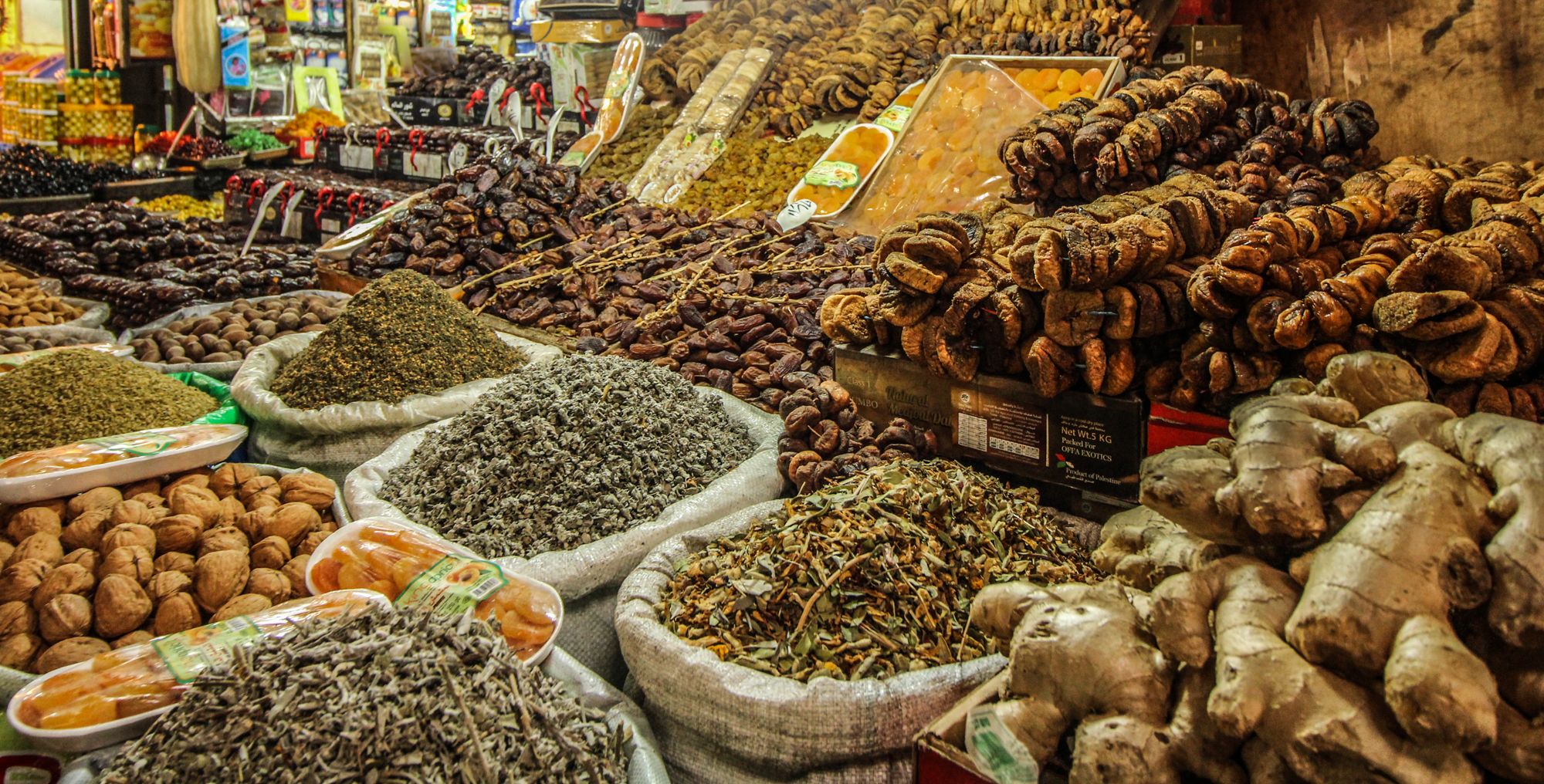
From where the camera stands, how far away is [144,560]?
1.75 m

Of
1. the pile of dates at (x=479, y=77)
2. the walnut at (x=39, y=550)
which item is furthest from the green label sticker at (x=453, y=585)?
the pile of dates at (x=479, y=77)

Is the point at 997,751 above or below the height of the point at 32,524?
above

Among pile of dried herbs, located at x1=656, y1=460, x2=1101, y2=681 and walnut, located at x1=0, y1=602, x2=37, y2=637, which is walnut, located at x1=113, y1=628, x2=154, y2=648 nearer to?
walnut, located at x1=0, y1=602, x2=37, y2=637

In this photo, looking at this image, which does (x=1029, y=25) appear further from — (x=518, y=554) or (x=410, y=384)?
(x=518, y=554)

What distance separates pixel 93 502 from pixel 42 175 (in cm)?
477

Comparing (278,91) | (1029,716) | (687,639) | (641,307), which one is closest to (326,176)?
(278,91)

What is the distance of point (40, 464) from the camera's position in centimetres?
192

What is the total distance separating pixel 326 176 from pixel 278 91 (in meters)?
2.43

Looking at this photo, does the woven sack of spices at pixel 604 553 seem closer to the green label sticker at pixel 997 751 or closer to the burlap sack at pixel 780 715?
the burlap sack at pixel 780 715

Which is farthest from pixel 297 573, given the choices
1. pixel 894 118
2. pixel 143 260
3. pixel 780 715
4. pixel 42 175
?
pixel 42 175

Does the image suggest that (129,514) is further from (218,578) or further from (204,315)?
(204,315)

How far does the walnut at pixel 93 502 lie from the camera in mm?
1875

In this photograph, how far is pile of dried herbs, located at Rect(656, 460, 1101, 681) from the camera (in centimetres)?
146

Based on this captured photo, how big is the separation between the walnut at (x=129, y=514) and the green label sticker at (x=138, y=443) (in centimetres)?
15
